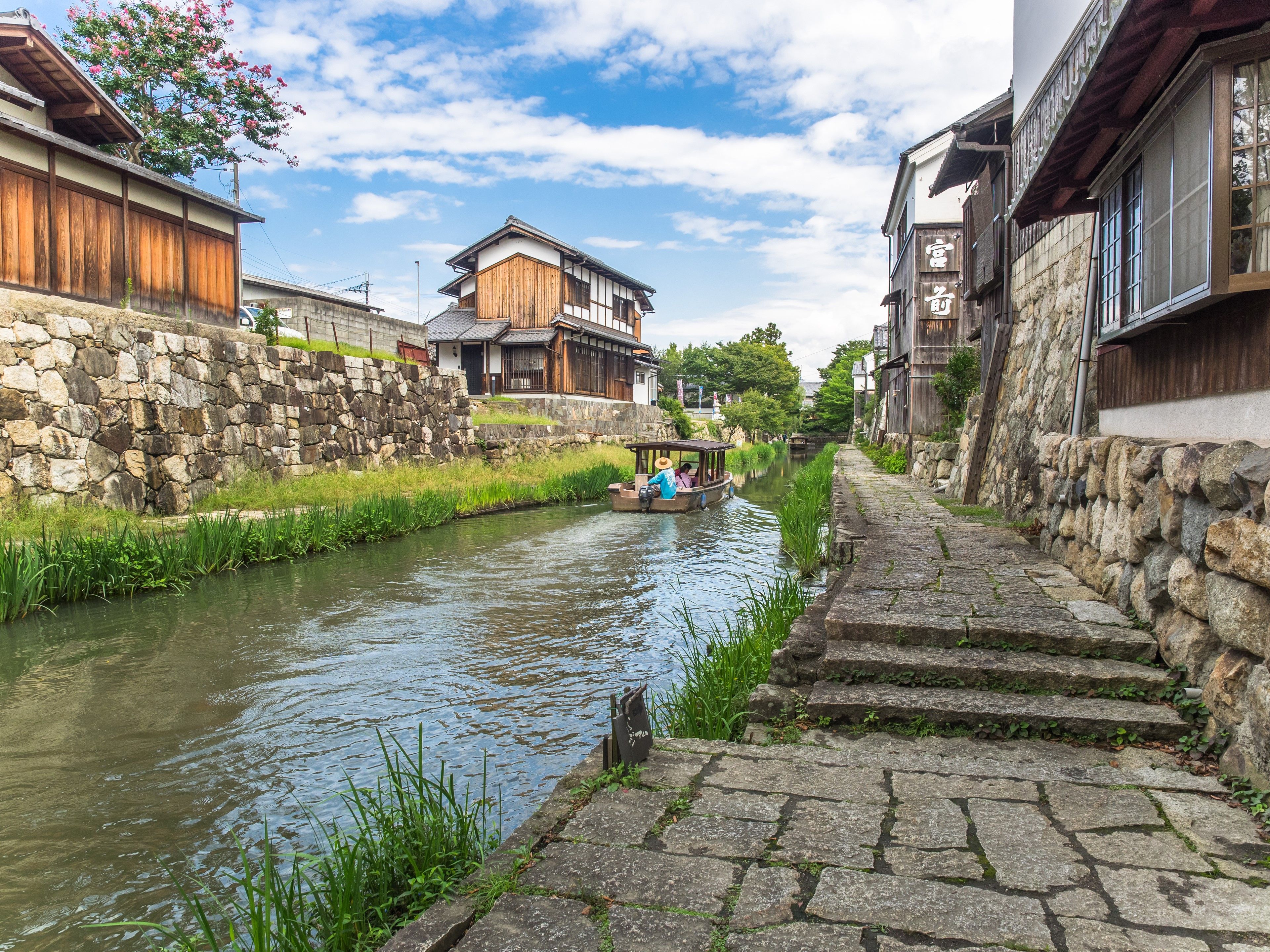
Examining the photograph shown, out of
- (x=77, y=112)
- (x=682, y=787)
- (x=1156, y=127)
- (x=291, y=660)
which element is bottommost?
(x=291, y=660)

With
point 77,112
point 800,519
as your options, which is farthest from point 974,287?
point 77,112

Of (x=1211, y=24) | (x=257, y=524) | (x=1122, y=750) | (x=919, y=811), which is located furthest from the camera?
(x=257, y=524)

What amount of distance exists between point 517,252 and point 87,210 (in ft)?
64.0

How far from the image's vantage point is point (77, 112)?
46.0 ft

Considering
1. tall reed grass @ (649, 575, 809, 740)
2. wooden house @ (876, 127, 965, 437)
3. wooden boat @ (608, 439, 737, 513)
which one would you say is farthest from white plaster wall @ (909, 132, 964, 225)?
tall reed grass @ (649, 575, 809, 740)

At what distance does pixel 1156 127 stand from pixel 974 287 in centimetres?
856

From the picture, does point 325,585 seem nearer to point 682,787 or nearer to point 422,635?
point 422,635

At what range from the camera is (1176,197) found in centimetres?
442

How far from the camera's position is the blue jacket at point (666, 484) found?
16.8 m

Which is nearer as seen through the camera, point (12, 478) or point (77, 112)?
point (12, 478)

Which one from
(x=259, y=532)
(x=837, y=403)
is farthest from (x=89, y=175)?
(x=837, y=403)

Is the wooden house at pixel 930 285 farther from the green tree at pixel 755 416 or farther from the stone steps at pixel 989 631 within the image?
the green tree at pixel 755 416

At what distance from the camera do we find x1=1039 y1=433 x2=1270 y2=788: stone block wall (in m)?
2.92

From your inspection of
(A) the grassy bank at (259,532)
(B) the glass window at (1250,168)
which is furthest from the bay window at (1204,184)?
(A) the grassy bank at (259,532)
